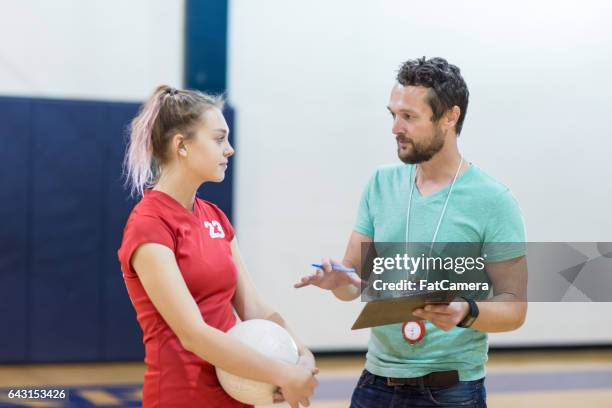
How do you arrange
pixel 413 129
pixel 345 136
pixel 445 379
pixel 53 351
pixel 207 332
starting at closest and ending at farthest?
pixel 207 332
pixel 445 379
pixel 413 129
pixel 53 351
pixel 345 136

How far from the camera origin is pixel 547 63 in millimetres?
6148

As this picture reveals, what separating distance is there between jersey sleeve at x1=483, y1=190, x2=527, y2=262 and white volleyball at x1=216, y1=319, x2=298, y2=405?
65cm

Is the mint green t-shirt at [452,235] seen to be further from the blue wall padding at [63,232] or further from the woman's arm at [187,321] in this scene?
the blue wall padding at [63,232]

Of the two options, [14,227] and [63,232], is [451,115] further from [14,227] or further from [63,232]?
[14,227]

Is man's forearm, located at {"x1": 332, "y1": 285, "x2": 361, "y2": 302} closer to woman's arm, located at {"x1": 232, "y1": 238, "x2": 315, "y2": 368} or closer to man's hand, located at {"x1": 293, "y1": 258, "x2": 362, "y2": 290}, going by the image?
man's hand, located at {"x1": 293, "y1": 258, "x2": 362, "y2": 290}

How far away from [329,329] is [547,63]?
2923mm

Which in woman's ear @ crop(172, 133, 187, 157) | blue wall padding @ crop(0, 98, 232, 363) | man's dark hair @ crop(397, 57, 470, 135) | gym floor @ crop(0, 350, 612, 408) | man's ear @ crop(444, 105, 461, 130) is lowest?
gym floor @ crop(0, 350, 612, 408)

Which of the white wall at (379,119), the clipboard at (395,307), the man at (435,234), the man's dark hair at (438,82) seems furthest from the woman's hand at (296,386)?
the white wall at (379,119)

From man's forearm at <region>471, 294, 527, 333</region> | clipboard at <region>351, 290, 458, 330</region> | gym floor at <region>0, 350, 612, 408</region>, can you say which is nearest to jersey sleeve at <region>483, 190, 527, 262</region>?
man's forearm at <region>471, 294, 527, 333</region>

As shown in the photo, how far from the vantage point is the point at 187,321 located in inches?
72.1

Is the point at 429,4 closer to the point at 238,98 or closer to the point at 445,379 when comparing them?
the point at 238,98

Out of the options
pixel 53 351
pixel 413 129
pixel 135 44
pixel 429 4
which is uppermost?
pixel 429 4

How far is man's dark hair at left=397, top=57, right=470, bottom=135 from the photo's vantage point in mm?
2283

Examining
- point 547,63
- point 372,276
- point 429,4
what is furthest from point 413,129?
point 547,63
